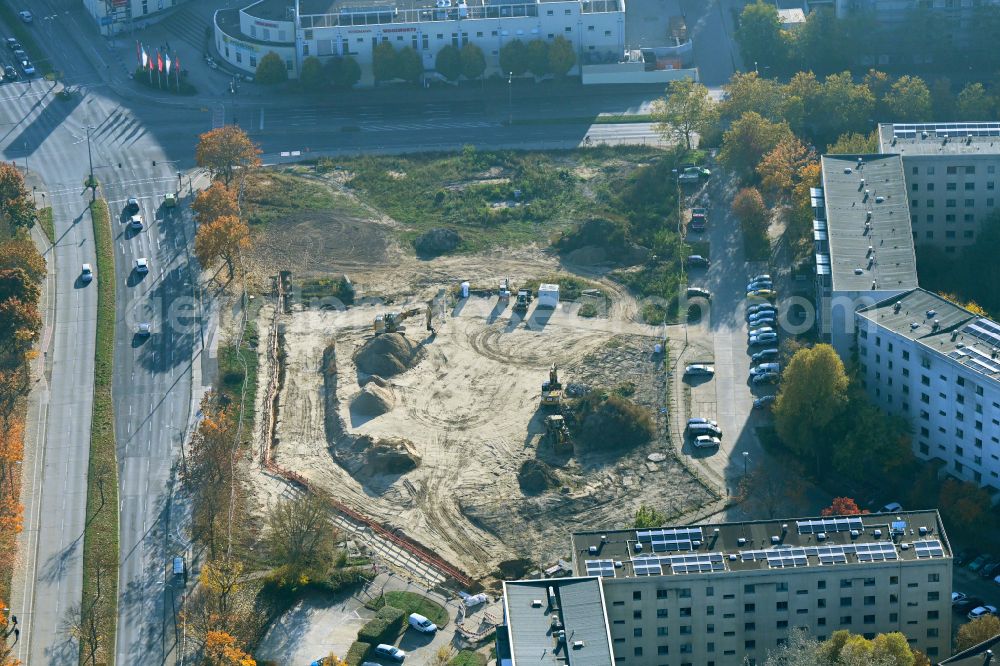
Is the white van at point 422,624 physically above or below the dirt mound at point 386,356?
below

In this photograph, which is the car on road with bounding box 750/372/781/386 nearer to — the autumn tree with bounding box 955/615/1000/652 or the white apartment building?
the white apartment building

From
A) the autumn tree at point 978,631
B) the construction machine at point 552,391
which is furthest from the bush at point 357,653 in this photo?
the autumn tree at point 978,631

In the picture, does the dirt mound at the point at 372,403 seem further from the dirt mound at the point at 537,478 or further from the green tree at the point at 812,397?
the green tree at the point at 812,397

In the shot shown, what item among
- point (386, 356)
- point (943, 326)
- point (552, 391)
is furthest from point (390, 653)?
point (943, 326)

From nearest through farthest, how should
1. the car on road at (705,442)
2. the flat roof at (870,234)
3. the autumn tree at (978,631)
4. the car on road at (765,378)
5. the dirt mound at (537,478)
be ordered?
the autumn tree at (978,631) → the dirt mound at (537,478) → the car on road at (705,442) → the flat roof at (870,234) → the car on road at (765,378)

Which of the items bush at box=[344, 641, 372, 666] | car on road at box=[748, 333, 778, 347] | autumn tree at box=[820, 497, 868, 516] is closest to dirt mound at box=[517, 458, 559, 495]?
bush at box=[344, 641, 372, 666]

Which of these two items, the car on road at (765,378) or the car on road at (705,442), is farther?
the car on road at (765,378)
